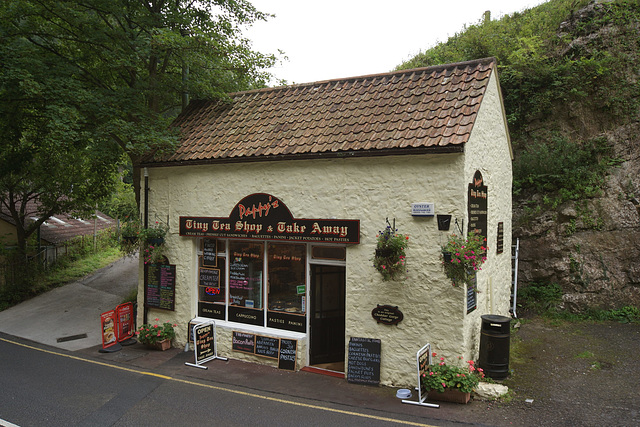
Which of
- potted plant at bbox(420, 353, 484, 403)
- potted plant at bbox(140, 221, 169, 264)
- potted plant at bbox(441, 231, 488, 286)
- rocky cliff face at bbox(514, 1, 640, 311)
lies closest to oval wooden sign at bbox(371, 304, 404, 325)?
potted plant at bbox(420, 353, 484, 403)

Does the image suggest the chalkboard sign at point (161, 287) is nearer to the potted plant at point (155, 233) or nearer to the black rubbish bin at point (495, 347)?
the potted plant at point (155, 233)

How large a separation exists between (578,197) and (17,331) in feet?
54.7

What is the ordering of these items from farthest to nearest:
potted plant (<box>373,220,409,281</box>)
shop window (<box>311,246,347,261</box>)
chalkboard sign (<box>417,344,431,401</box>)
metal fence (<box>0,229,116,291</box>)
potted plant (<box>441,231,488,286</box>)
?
metal fence (<box>0,229,116,291</box>) → shop window (<box>311,246,347,261</box>) → potted plant (<box>373,220,409,281</box>) → chalkboard sign (<box>417,344,431,401</box>) → potted plant (<box>441,231,488,286</box>)

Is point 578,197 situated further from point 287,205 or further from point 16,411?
point 16,411

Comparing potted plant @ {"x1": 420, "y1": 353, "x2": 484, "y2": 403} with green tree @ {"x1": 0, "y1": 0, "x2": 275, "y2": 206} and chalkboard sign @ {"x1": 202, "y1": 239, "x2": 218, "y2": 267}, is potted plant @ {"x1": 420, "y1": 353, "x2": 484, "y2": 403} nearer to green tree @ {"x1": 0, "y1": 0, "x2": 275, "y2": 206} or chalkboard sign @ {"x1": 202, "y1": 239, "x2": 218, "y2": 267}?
chalkboard sign @ {"x1": 202, "y1": 239, "x2": 218, "y2": 267}

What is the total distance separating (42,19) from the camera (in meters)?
11.4

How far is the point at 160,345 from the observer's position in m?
9.97

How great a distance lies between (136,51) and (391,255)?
851cm

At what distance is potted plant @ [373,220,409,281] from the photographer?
7406mm

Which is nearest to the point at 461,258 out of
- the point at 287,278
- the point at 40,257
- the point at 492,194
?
the point at 492,194

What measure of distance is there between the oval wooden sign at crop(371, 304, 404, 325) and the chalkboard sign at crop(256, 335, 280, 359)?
7.86 ft

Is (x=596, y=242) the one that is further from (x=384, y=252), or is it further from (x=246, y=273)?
(x=246, y=273)

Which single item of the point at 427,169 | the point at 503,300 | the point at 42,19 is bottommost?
the point at 503,300

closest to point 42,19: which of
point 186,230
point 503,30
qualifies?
point 186,230
